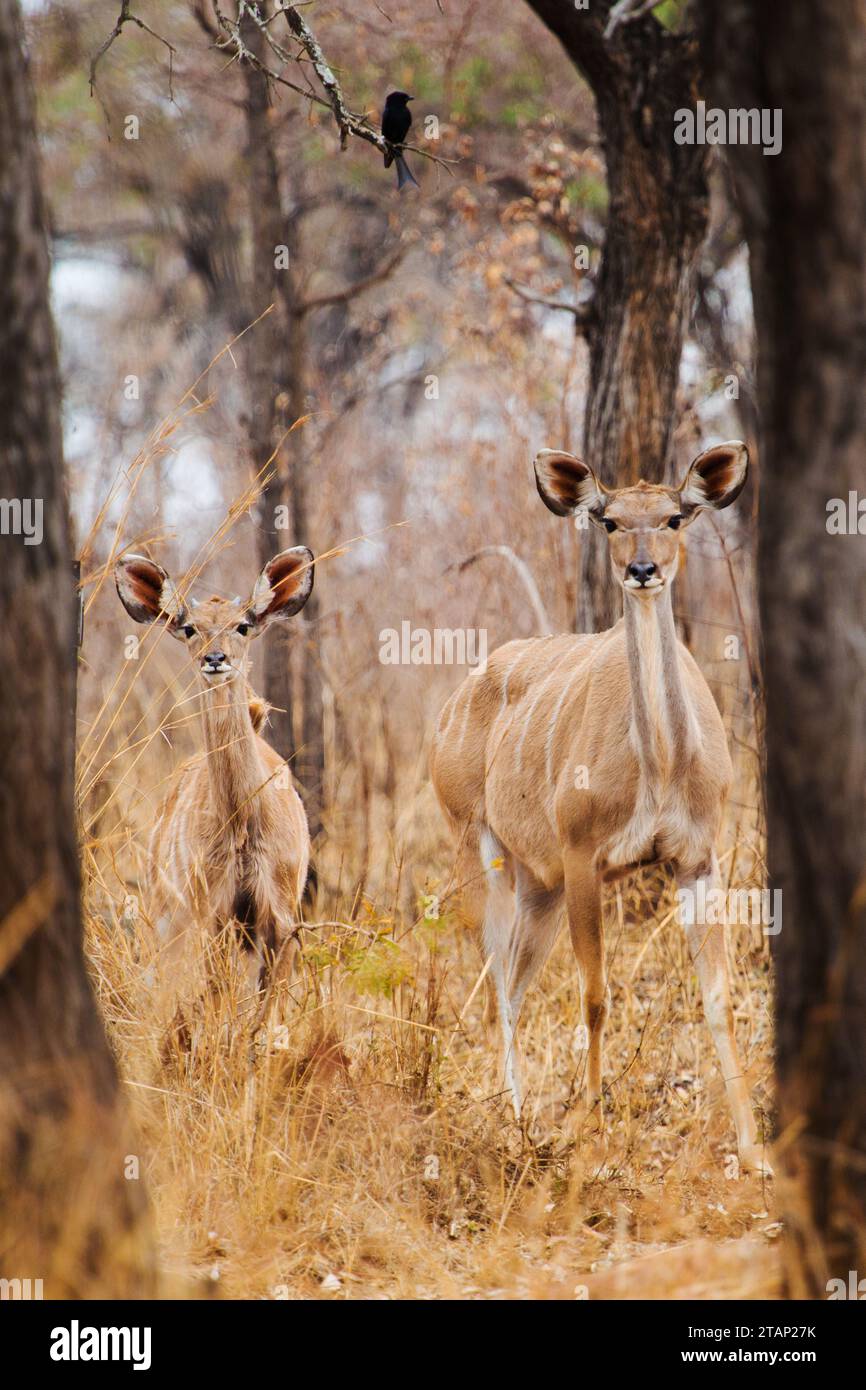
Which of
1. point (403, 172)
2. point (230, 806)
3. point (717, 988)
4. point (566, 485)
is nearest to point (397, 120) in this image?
point (403, 172)

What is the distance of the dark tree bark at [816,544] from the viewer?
2939 millimetres

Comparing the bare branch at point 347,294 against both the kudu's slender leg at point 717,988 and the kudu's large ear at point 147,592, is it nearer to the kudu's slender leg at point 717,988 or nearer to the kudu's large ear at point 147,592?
the kudu's large ear at point 147,592

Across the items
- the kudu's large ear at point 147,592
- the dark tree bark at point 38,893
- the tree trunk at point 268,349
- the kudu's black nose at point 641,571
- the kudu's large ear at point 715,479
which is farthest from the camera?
the tree trunk at point 268,349

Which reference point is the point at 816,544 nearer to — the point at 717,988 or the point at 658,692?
the point at 658,692

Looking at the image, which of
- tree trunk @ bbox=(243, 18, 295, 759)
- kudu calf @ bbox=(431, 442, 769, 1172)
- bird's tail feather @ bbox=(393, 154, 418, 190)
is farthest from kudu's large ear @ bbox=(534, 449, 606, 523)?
tree trunk @ bbox=(243, 18, 295, 759)

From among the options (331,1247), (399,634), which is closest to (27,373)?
(331,1247)

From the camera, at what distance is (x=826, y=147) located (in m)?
2.93

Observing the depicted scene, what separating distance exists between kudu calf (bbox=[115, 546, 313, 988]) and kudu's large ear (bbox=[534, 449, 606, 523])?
0.88 metres

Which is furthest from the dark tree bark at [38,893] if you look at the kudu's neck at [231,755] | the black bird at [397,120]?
the kudu's neck at [231,755]

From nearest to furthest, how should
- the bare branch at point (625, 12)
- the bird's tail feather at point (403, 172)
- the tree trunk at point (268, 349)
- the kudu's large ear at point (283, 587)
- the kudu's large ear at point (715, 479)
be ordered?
the bird's tail feather at point (403, 172) < the kudu's large ear at point (715, 479) < the kudu's large ear at point (283, 587) < the bare branch at point (625, 12) < the tree trunk at point (268, 349)

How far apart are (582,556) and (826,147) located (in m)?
4.65

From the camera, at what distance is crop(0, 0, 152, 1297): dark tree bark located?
9.64ft

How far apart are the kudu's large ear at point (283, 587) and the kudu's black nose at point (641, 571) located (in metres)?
1.16

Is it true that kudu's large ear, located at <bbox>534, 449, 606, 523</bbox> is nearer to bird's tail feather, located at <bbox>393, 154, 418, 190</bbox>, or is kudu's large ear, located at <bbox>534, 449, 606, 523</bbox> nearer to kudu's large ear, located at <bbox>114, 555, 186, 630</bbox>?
bird's tail feather, located at <bbox>393, 154, 418, 190</bbox>
